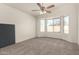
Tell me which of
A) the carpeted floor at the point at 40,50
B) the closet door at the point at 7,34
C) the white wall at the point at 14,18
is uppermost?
the white wall at the point at 14,18

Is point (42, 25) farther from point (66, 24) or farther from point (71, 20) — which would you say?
point (71, 20)

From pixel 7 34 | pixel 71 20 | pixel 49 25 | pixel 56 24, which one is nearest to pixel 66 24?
pixel 71 20

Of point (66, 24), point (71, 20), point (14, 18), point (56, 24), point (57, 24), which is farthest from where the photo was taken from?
point (56, 24)

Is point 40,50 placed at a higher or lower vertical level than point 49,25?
lower

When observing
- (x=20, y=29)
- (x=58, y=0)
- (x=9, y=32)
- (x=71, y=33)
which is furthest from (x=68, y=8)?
(x=58, y=0)

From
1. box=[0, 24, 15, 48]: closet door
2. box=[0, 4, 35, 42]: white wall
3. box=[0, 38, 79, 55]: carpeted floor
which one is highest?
box=[0, 4, 35, 42]: white wall

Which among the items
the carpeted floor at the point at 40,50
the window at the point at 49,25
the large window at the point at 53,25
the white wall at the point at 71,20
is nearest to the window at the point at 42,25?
the large window at the point at 53,25

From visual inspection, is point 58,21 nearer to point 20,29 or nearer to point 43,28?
point 43,28

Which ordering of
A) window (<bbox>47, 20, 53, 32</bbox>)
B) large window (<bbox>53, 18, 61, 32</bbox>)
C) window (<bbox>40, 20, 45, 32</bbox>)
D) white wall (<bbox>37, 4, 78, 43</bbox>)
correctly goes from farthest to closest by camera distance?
window (<bbox>40, 20, 45, 32</bbox>) < window (<bbox>47, 20, 53, 32</bbox>) < large window (<bbox>53, 18, 61, 32</bbox>) < white wall (<bbox>37, 4, 78, 43</bbox>)

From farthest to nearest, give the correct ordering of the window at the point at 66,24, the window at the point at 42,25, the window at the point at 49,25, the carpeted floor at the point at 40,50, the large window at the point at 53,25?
the window at the point at 42,25, the window at the point at 49,25, the large window at the point at 53,25, the window at the point at 66,24, the carpeted floor at the point at 40,50

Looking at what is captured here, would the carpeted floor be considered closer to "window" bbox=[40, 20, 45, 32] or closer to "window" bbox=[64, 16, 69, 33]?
"window" bbox=[64, 16, 69, 33]

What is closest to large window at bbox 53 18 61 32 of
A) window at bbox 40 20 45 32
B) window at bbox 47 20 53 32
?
window at bbox 47 20 53 32

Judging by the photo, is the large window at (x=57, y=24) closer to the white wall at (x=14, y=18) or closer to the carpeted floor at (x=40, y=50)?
the white wall at (x=14, y=18)

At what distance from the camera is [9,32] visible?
20.0ft
